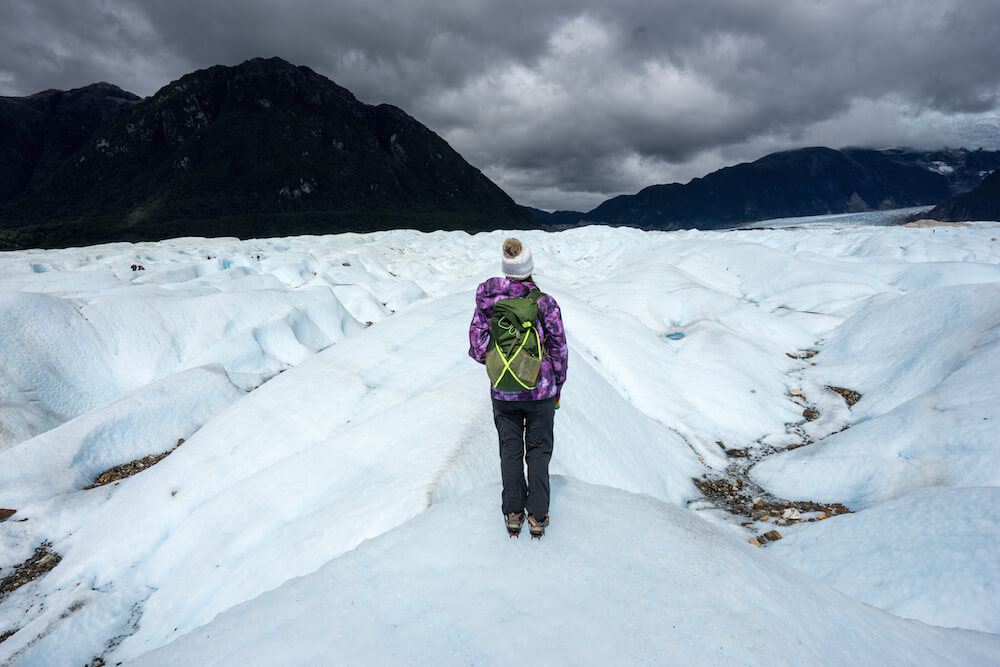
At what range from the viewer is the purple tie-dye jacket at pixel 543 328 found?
402cm

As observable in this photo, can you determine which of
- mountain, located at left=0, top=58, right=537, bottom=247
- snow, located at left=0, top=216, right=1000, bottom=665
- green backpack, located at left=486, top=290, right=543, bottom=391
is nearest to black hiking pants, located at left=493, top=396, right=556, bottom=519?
green backpack, located at left=486, top=290, right=543, bottom=391

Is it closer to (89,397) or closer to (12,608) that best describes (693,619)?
(12,608)

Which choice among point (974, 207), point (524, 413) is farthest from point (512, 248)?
point (974, 207)

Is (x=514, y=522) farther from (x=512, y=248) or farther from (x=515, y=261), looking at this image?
(x=512, y=248)

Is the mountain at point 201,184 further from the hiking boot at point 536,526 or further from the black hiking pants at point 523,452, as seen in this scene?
the hiking boot at point 536,526

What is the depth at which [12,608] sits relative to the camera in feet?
22.2

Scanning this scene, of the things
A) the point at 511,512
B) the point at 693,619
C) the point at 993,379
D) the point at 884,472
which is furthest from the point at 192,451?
the point at 993,379

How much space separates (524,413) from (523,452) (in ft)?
1.34

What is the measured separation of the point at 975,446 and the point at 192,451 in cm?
1496

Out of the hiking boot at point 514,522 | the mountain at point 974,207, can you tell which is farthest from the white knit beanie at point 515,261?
the mountain at point 974,207

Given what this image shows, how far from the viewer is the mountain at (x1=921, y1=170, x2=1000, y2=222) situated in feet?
609

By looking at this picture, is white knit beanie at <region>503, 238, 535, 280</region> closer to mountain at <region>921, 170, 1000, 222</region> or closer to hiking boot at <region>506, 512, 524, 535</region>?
hiking boot at <region>506, 512, 524, 535</region>

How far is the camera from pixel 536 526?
4.07m

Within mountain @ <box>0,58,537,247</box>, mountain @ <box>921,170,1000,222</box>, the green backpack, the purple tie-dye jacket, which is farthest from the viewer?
mountain @ <box>921,170,1000,222</box>
